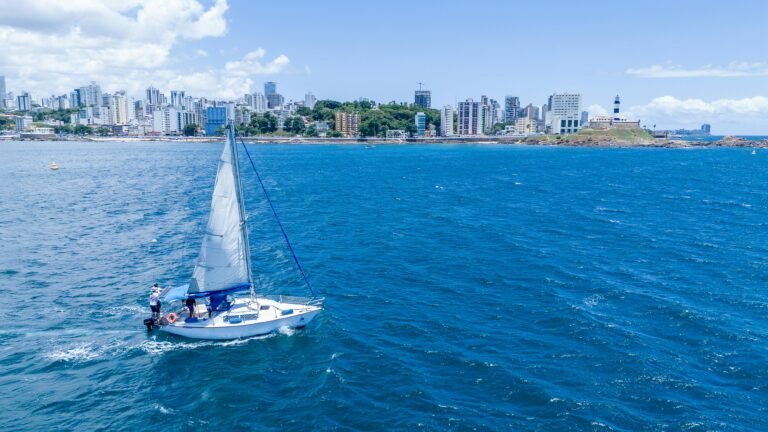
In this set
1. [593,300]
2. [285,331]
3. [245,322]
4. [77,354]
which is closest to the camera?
[77,354]

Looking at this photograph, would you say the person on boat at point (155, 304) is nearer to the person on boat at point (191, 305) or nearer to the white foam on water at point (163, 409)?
the person on boat at point (191, 305)

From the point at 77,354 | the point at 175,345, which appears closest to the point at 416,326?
the point at 175,345

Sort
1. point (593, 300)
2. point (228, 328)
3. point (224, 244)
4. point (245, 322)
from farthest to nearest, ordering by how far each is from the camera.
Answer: point (593, 300) → point (224, 244) → point (245, 322) → point (228, 328)

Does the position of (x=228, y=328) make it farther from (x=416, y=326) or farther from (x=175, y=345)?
(x=416, y=326)

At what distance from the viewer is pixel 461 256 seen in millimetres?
60312

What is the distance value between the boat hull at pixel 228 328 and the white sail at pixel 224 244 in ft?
9.45

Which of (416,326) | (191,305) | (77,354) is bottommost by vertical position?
(77,354)

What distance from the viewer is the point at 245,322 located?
39.7 m

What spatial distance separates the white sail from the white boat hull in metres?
2.41

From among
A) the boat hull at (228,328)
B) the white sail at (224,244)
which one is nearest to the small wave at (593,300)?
the boat hull at (228,328)

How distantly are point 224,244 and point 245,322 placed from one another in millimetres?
6248

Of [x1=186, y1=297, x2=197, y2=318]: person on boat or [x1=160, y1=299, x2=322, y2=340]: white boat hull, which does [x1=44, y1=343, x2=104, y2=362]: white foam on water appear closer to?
[x1=160, y1=299, x2=322, y2=340]: white boat hull

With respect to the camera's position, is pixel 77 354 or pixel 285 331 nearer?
pixel 77 354

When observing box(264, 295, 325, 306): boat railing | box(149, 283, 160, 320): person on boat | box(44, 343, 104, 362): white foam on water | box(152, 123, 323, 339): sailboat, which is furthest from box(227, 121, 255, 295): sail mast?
box(44, 343, 104, 362): white foam on water
